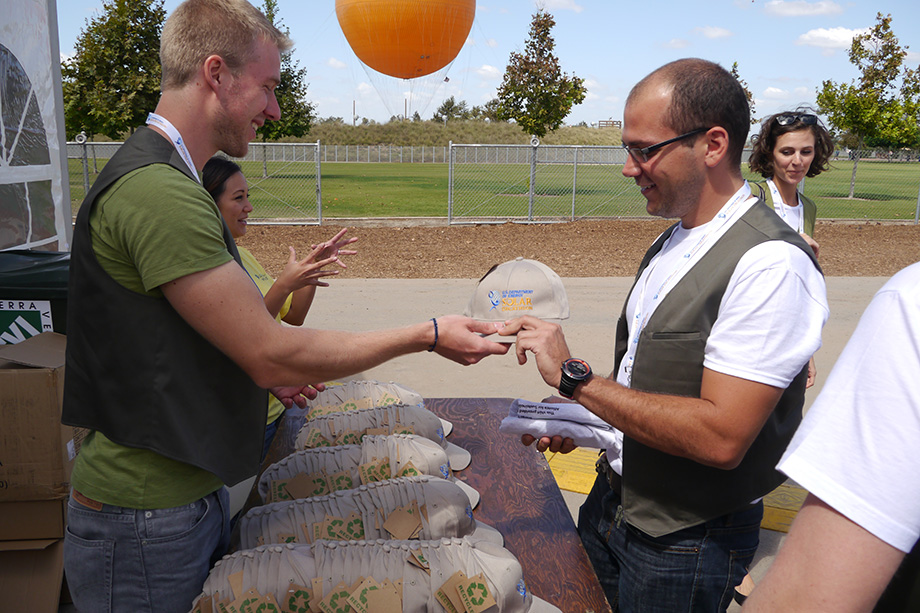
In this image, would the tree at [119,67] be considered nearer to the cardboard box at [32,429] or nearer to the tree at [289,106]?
the tree at [289,106]

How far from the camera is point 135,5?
23109 millimetres

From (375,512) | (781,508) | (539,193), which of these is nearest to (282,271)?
(375,512)

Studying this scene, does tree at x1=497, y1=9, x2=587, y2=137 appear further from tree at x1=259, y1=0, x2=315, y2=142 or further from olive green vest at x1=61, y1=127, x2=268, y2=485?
olive green vest at x1=61, y1=127, x2=268, y2=485

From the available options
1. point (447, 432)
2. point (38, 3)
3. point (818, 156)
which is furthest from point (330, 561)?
point (38, 3)

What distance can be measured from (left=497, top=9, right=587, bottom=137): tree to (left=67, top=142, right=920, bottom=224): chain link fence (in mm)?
1885

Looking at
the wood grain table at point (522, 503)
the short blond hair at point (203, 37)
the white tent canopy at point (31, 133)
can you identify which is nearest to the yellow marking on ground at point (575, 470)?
the wood grain table at point (522, 503)

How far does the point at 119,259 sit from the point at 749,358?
66.6 inches

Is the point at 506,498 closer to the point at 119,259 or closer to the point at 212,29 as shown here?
the point at 119,259

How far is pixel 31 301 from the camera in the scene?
344 cm

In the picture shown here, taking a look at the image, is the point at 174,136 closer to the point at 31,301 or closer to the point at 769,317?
the point at 769,317

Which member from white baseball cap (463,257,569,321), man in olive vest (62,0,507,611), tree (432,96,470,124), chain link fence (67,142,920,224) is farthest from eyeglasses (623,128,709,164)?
tree (432,96,470,124)

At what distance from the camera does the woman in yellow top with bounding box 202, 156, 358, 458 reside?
3.41 m

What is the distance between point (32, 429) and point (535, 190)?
2408 cm

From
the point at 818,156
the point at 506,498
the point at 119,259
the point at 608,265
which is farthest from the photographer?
the point at 608,265
